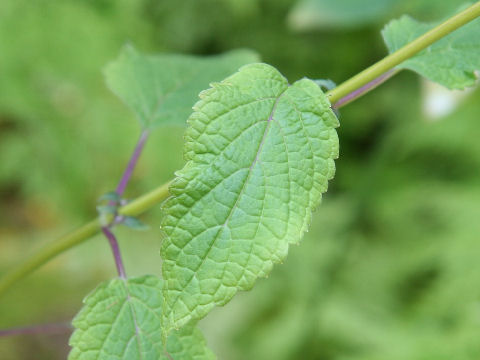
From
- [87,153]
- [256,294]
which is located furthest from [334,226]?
[87,153]

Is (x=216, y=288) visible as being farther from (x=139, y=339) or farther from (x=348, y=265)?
(x=348, y=265)

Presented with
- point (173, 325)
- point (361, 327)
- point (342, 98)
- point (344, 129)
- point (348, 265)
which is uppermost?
point (344, 129)

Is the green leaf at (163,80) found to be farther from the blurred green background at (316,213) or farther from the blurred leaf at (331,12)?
the blurred green background at (316,213)

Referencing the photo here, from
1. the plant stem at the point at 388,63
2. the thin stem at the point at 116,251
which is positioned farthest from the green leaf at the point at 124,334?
the plant stem at the point at 388,63

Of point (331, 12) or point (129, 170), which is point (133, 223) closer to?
point (129, 170)

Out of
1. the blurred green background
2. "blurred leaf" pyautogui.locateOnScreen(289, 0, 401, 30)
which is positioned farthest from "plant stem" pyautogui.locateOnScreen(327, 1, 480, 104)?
the blurred green background

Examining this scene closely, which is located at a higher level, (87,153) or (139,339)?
(87,153)
